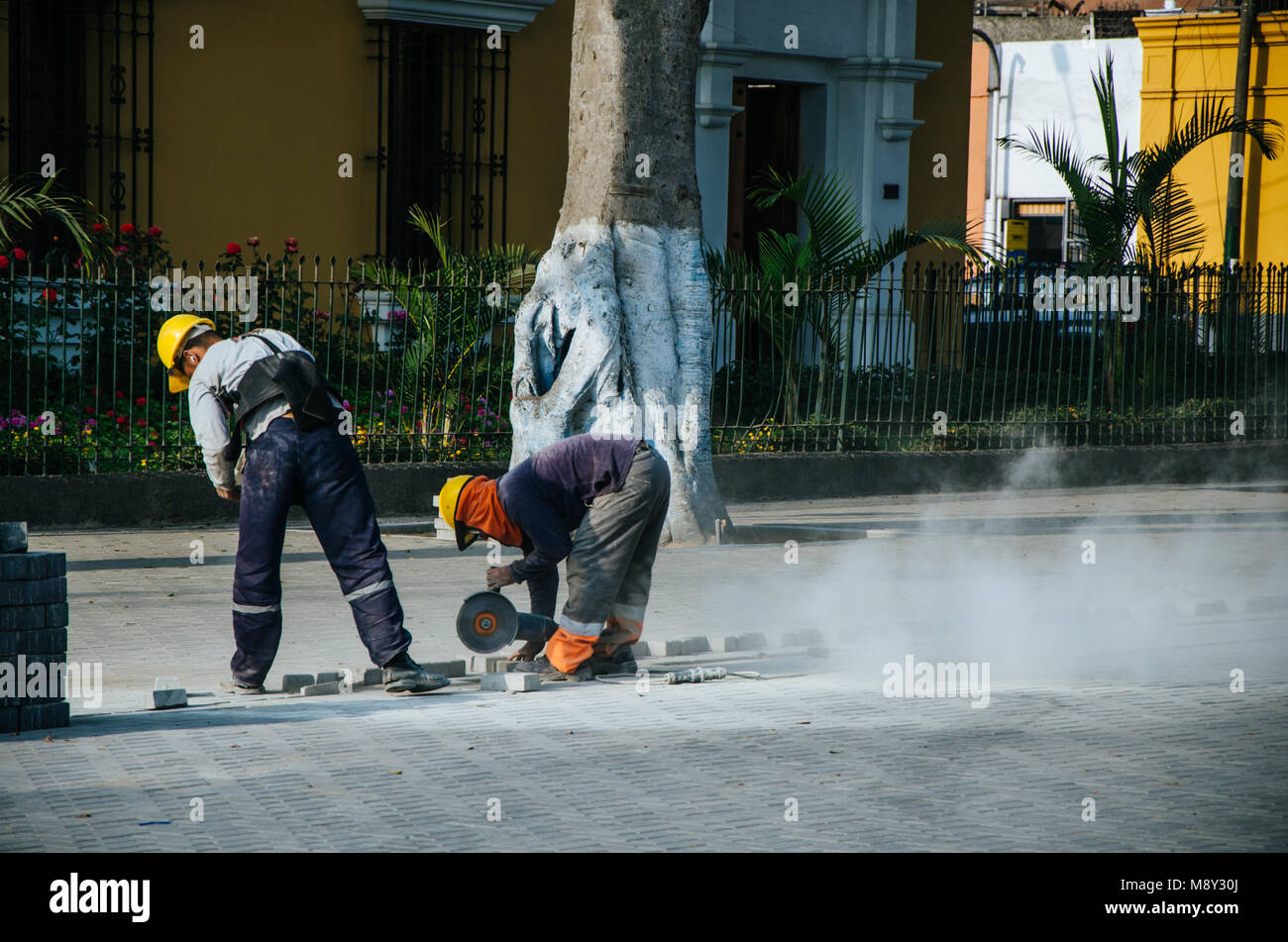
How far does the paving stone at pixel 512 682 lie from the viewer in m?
7.32

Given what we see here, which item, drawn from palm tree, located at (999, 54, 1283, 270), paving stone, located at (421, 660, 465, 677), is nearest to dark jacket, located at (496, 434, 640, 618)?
paving stone, located at (421, 660, 465, 677)

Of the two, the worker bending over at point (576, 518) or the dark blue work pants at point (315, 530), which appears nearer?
the dark blue work pants at point (315, 530)

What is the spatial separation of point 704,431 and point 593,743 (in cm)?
587

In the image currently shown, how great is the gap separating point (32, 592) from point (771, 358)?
10166 millimetres

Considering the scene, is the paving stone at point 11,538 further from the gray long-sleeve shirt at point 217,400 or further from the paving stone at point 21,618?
the gray long-sleeve shirt at point 217,400

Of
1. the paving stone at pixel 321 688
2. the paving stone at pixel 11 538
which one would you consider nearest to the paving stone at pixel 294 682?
the paving stone at pixel 321 688

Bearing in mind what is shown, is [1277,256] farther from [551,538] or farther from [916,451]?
[551,538]

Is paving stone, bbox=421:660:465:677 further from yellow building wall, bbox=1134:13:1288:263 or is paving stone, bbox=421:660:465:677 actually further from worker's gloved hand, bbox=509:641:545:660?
yellow building wall, bbox=1134:13:1288:263

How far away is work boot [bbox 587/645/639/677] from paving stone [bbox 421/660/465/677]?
0.62 metres

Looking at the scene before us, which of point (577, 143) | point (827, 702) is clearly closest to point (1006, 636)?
point (827, 702)

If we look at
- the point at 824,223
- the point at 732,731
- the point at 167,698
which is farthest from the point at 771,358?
the point at 167,698

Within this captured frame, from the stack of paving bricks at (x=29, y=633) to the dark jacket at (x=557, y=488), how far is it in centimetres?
189

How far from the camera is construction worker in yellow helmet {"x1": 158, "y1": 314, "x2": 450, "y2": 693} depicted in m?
7.13

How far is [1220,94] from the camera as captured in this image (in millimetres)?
30109
